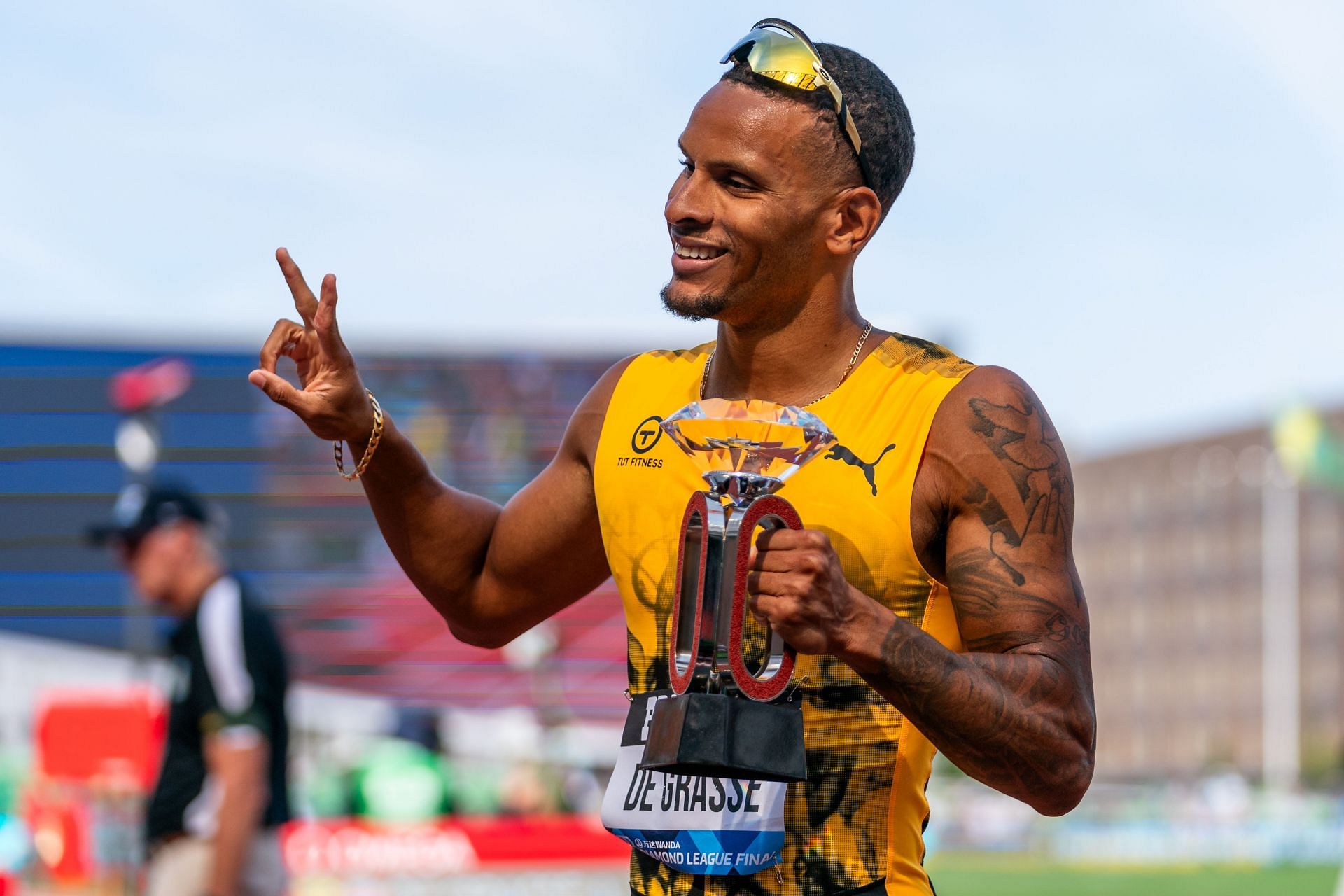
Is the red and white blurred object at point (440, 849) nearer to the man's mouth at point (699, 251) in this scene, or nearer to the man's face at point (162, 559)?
the man's face at point (162, 559)

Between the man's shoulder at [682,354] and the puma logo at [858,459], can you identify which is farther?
the man's shoulder at [682,354]

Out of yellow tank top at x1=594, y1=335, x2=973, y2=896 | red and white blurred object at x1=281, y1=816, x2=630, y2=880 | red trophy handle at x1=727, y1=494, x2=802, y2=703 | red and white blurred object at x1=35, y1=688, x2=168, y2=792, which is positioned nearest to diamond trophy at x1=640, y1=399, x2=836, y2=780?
red trophy handle at x1=727, y1=494, x2=802, y2=703

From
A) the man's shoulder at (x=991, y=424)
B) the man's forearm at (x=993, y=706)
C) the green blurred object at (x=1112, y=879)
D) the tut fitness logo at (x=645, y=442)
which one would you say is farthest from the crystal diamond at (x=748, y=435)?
the green blurred object at (x=1112, y=879)

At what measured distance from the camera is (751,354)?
8.57 feet

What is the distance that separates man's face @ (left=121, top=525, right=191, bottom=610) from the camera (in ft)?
18.8

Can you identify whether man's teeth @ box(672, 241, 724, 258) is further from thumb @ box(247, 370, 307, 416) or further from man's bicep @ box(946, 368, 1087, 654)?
thumb @ box(247, 370, 307, 416)

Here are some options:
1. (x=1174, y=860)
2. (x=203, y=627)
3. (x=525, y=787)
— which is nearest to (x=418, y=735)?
(x=525, y=787)

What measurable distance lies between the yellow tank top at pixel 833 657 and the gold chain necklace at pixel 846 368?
3cm

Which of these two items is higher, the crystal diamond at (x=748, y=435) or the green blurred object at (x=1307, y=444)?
the green blurred object at (x=1307, y=444)

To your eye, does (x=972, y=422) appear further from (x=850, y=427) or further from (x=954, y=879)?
(x=954, y=879)

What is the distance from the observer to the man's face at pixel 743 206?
245 centimetres

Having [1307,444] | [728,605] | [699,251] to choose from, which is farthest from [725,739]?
[1307,444]

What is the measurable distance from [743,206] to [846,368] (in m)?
0.32

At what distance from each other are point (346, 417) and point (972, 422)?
0.96 meters
